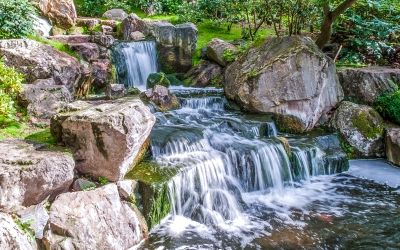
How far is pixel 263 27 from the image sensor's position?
19312 mm

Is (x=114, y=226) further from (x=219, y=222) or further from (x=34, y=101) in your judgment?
(x=34, y=101)

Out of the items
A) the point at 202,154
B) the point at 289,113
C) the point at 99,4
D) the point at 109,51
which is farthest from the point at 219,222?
the point at 99,4

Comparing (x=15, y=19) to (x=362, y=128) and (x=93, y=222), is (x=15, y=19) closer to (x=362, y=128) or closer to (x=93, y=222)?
(x=93, y=222)

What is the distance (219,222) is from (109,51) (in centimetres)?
900

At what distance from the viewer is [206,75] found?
46.6ft

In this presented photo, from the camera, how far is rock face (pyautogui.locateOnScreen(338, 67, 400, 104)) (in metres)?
11.4

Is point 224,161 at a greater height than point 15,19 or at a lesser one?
lesser

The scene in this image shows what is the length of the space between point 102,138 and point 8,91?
12.6 feet

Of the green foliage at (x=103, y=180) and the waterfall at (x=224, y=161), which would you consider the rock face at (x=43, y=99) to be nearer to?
the waterfall at (x=224, y=161)

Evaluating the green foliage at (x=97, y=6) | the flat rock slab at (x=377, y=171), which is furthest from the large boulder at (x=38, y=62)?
the green foliage at (x=97, y=6)

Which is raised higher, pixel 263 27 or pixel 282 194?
pixel 263 27

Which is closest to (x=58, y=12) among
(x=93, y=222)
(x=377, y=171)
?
(x=93, y=222)

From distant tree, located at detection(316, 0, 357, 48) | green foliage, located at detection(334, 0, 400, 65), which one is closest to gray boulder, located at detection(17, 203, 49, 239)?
distant tree, located at detection(316, 0, 357, 48)

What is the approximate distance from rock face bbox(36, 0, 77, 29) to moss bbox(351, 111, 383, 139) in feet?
40.9
